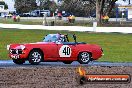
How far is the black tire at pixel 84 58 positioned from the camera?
1672cm

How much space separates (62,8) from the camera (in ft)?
378

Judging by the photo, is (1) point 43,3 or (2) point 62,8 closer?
(2) point 62,8

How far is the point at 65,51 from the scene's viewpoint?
16297 mm

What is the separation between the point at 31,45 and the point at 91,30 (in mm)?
30518

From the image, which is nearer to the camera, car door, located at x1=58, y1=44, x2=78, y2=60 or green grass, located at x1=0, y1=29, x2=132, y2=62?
car door, located at x1=58, y1=44, x2=78, y2=60

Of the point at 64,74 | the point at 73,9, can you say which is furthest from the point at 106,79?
the point at 73,9

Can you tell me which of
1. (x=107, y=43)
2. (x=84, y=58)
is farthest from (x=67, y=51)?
(x=107, y=43)

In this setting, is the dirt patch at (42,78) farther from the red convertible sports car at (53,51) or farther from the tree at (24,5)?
the tree at (24,5)

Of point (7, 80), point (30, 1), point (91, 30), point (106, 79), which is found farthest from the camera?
point (30, 1)

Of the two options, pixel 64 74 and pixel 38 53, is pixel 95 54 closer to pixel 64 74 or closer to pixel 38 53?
pixel 38 53

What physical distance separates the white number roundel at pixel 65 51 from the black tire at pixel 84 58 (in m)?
0.53

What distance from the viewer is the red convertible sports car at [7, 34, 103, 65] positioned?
15.8m

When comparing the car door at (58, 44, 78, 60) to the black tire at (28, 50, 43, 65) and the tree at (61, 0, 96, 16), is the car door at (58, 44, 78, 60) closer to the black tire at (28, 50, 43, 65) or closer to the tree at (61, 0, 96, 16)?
the black tire at (28, 50, 43, 65)

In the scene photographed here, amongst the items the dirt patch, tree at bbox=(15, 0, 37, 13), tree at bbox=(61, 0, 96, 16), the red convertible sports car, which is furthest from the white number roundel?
tree at bbox=(15, 0, 37, 13)
